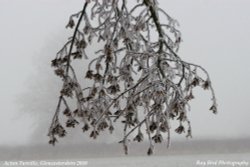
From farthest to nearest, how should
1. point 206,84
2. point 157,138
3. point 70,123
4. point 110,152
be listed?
1. point 110,152
2. point 70,123
3. point 206,84
4. point 157,138

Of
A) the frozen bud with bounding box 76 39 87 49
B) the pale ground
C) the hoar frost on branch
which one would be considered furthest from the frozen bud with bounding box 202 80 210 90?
the pale ground

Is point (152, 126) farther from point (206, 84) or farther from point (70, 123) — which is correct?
point (70, 123)

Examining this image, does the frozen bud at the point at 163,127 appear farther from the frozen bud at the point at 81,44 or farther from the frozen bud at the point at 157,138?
the frozen bud at the point at 81,44

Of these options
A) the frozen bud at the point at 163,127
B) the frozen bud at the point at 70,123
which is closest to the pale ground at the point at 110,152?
the frozen bud at the point at 70,123

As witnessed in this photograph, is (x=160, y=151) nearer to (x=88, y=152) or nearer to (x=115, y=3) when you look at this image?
(x=88, y=152)

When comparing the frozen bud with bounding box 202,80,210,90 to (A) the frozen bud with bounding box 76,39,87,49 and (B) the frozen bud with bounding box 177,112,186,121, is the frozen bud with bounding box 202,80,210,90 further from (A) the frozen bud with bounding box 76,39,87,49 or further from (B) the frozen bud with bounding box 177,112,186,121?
(A) the frozen bud with bounding box 76,39,87,49

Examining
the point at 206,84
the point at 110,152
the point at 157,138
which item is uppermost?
the point at 110,152

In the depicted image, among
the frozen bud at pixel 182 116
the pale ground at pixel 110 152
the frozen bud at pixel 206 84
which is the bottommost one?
the frozen bud at pixel 182 116

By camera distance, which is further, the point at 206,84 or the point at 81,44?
the point at 81,44

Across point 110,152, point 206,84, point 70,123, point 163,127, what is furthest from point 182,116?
point 110,152

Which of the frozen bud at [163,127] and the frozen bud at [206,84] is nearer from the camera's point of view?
the frozen bud at [163,127]

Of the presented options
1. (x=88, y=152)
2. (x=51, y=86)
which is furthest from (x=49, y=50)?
(x=88, y=152)
